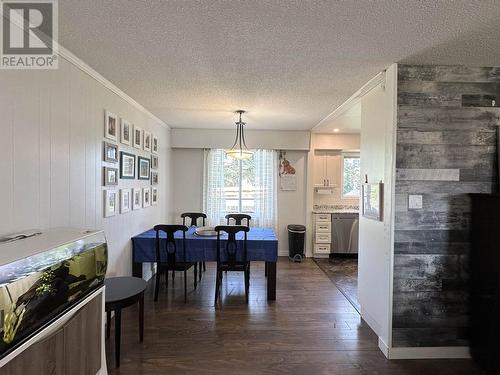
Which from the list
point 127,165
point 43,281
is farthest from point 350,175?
point 43,281

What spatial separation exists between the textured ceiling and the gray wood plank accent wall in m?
0.22

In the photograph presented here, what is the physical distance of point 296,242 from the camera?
5367 mm

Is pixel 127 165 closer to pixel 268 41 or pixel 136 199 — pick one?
pixel 136 199

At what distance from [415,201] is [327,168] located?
12.0 ft

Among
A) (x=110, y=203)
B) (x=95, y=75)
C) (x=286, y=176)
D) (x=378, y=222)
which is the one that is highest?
(x=95, y=75)

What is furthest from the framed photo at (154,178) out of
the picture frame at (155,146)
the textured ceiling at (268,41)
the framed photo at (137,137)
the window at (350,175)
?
the window at (350,175)

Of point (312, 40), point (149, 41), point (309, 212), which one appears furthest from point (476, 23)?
point (309, 212)

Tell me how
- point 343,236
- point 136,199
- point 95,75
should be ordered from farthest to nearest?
point 343,236 → point 136,199 → point 95,75

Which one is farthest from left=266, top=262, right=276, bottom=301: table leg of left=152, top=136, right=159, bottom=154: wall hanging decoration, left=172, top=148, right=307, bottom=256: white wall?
left=152, top=136, right=159, bottom=154: wall hanging decoration

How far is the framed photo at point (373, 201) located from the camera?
8.43 feet

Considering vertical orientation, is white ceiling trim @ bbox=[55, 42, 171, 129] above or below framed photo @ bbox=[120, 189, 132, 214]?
above

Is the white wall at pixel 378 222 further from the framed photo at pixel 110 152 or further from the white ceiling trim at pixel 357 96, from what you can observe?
the framed photo at pixel 110 152

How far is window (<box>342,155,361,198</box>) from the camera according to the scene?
240 inches

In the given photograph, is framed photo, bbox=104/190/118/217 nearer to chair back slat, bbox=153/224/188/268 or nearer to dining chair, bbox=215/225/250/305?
chair back slat, bbox=153/224/188/268
